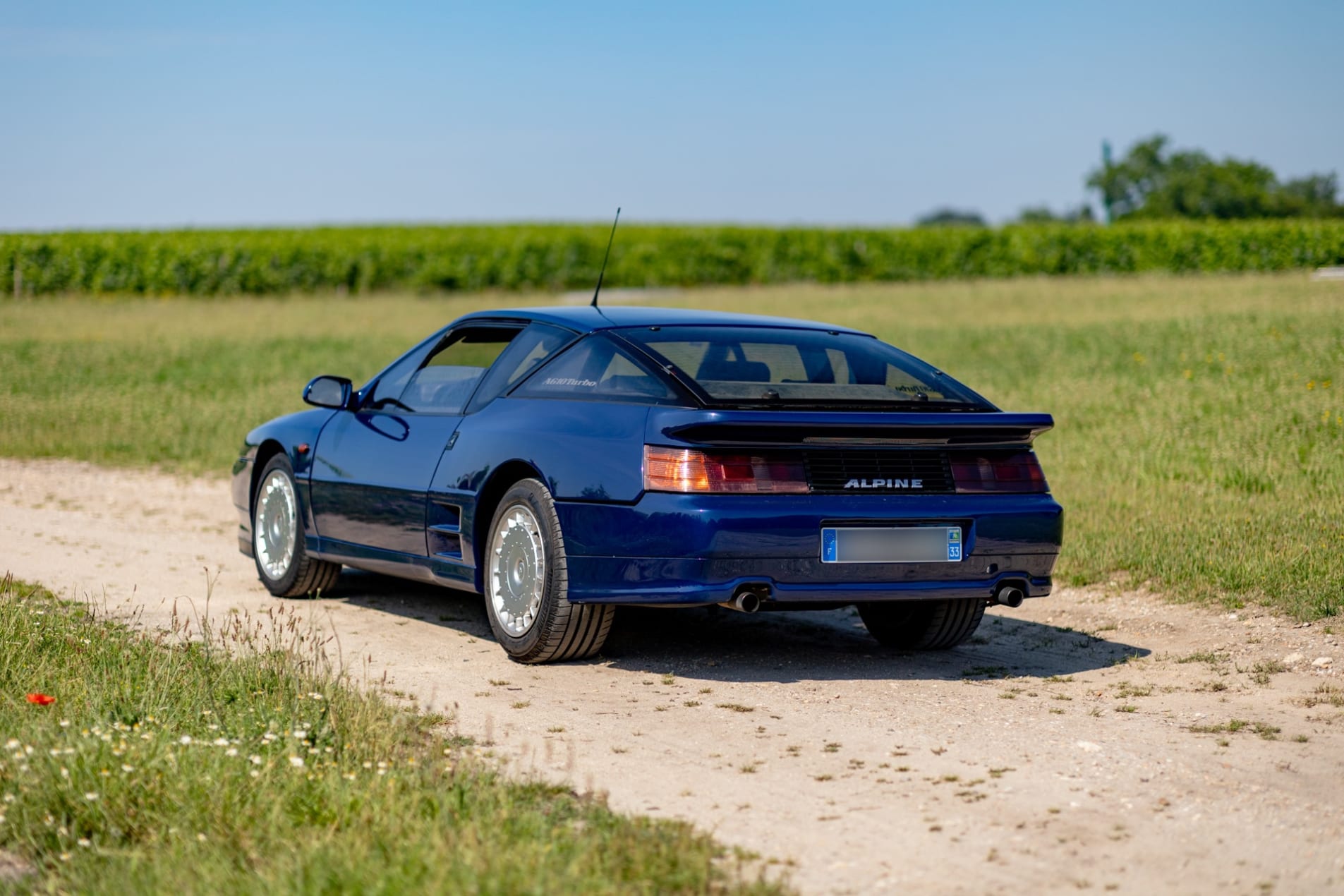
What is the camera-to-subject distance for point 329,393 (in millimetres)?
8188

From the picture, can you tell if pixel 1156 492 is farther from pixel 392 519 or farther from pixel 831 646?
pixel 392 519

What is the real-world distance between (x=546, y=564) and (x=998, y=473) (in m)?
1.91

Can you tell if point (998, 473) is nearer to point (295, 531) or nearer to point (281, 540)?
point (295, 531)

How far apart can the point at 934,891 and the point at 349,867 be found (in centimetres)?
138

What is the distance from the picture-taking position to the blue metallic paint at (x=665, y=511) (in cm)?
593

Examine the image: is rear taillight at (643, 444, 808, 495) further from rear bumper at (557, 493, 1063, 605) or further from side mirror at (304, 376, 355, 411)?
side mirror at (304, 376, 355, 411)

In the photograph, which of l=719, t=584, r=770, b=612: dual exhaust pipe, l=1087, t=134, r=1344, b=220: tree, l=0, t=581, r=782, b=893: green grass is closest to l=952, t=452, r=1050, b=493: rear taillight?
l=719, t=584, r=770, b=612: dual exhaust pipe

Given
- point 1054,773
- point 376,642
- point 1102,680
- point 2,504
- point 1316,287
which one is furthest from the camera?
point 1316,287

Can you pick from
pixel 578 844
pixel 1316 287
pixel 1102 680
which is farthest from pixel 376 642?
pixel 1316 287

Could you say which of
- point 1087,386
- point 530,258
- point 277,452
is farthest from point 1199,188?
point 277,452

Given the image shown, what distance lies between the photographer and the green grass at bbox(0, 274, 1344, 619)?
899cm

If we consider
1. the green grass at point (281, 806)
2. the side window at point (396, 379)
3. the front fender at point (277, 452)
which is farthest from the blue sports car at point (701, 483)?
the green grass at point (281, 806)

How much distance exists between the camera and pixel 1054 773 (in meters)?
4.79

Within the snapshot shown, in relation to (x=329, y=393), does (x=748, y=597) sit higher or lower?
lower
